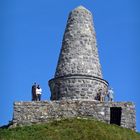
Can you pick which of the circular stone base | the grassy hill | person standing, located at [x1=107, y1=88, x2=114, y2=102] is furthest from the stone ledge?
person standing, located at [x1=107, y1=88, x2=114, y2=102]

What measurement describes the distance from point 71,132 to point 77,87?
537cm


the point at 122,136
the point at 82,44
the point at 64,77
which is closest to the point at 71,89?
the point at 64,77

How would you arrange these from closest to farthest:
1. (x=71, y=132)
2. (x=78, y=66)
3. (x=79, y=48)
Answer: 1. (x=71, y=132)
2. (x=78, y=66)
3. (x=79, y=48)

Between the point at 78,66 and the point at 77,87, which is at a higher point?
the point at 78,66

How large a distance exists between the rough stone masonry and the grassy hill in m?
1.21

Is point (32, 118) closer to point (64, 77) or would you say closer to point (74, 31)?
point (64, 77)

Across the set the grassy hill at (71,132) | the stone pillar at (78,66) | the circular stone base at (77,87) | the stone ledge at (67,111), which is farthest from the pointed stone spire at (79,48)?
the grassy hill at (71,132)

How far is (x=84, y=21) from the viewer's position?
35.0 meters

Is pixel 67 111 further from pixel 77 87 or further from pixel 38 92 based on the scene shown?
pixel 38 92

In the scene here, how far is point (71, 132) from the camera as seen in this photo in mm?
27453

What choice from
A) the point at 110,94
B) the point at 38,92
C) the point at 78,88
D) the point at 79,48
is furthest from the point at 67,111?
the point at 79,48

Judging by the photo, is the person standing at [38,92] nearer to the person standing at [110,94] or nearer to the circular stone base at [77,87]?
the circular stone base at [77,87]

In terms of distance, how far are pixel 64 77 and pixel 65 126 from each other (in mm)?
5308

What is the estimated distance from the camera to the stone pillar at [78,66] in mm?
32406
